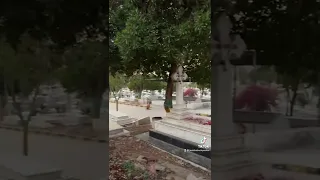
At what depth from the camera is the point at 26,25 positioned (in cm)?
103

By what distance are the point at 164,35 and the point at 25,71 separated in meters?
1.05

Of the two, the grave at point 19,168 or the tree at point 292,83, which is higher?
the tree at point 292,83

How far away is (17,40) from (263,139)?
37.7 inches

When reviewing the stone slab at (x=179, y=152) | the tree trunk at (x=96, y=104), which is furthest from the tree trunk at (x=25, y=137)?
the stone slab at (x=179, y=152)

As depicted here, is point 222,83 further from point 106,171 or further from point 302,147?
point 106,171

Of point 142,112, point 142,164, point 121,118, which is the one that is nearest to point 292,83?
point 142,164

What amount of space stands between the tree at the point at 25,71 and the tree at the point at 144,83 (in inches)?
49.4

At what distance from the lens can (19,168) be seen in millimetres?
1040

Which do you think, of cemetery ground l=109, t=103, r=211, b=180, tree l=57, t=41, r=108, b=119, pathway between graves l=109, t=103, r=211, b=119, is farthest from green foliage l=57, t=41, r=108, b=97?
pathway between graves l=109, t=103, r=211, b=119

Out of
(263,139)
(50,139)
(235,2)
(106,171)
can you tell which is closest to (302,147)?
(263,139)

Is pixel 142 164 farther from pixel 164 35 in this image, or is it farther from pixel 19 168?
pixel 19 168

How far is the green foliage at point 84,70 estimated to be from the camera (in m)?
1.06

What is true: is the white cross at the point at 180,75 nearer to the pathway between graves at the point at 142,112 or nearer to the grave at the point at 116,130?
the pathway between graves at the point at 142,112

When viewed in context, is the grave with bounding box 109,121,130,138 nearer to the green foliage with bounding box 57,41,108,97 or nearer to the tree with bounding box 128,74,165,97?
the tree with bounding box 128,74,165,97
